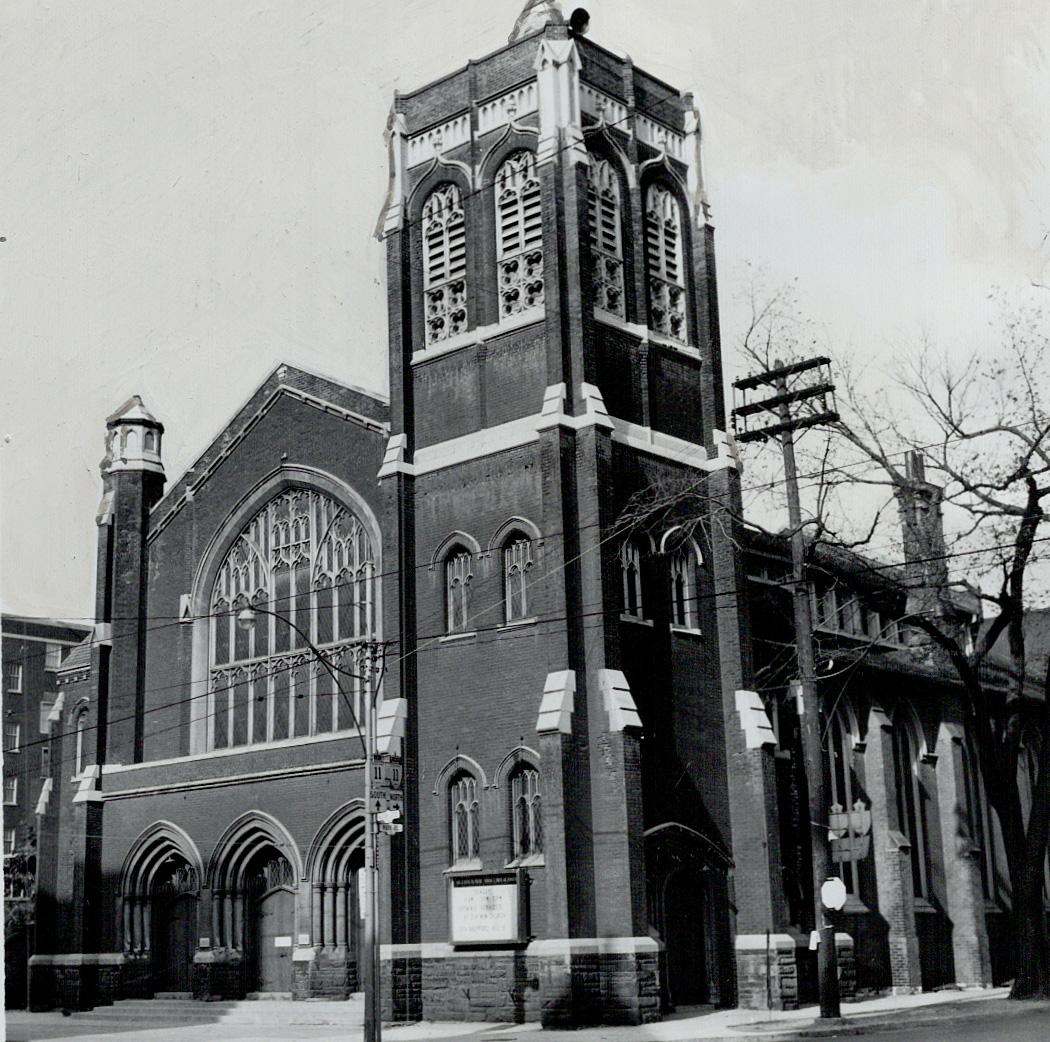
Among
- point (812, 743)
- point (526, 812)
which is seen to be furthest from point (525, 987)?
point (812, 743)

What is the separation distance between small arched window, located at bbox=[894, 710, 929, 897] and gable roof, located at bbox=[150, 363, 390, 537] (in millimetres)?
15334

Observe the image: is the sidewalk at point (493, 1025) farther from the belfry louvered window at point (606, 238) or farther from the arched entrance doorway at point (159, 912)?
the belfry louvered window at point (606, 238)

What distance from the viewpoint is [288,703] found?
31.3 m

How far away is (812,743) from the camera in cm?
2303

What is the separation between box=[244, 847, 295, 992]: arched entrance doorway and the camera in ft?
96.9

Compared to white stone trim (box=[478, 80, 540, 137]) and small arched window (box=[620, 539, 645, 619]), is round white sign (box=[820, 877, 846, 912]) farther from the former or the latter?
white stone trim (box=[478, 80, 540, 137])

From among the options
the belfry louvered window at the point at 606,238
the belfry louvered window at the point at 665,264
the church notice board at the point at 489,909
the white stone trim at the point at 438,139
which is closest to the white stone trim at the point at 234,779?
the church notice board at the point at 489,909

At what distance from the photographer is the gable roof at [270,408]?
1224 inches

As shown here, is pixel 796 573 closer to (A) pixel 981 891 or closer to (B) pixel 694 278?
(B) pixel 694 278

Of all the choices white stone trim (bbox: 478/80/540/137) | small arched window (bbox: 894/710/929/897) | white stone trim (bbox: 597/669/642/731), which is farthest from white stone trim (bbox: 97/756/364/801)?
small arched window (bbox: 894/710/929/897)

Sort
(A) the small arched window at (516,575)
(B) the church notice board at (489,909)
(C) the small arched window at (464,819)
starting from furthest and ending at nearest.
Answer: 1. (A) the small arched window at (516,575)
2. (C) the small arched window at (464,819)
3. (B) the church notice board at (489,909)

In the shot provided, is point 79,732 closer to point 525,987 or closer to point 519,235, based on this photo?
point 525,987

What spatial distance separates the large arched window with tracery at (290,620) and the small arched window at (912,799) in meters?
14.0

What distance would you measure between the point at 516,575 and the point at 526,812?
4458 millimetres
